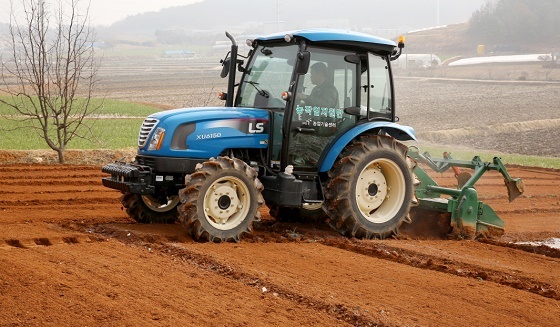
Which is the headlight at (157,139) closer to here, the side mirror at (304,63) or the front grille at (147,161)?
the front grille at (147,161)

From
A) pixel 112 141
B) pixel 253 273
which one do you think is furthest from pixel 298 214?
pixel 112 141

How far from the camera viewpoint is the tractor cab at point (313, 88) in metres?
9.24

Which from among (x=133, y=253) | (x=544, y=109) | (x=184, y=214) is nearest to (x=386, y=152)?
(x=184, y=214)

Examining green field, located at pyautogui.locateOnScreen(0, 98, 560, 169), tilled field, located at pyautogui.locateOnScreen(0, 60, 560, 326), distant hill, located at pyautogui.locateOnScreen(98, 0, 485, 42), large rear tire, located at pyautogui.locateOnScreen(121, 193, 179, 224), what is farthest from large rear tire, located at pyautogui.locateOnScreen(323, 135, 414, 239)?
distant hill, located at pyautogui.locateOnScreen(98, 0, 485, 42)

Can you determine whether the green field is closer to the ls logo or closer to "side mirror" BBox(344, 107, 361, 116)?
the ls logo

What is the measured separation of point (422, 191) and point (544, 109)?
82.7 ft

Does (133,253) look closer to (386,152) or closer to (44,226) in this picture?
(44,226)

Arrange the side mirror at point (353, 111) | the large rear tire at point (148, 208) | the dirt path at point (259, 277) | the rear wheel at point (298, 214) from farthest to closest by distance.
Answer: the rear wheel at point (298, 214)
the large rear tire at point (148, 208)
the side mirror at point (353, 111)
the dirt path at point (259, 277)

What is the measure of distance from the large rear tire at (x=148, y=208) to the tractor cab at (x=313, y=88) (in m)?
1.50

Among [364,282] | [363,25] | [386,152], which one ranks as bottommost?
[364,282]

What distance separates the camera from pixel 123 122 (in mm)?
26688

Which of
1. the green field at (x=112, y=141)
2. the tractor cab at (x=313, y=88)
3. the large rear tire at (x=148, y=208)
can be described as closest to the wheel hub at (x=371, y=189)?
the tractor cab at (x=313, y=88)

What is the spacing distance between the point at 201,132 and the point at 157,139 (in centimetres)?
48

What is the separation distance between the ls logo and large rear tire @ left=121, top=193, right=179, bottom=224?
146cm
